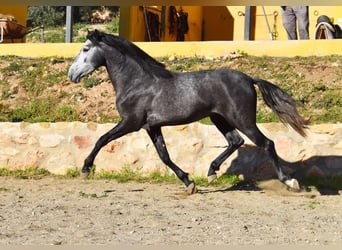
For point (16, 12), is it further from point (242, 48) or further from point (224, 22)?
point (242, 48)

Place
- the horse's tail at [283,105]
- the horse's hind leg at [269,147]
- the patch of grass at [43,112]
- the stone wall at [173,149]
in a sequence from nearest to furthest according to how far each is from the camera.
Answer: the horse's hind leg at [269,147], the horse's tail at [283,105], the stone wall at [173,149], the patch of grass at [43,112]

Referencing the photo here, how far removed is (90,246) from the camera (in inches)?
234

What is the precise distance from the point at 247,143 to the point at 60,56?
540cm

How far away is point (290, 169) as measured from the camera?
10.3 meters

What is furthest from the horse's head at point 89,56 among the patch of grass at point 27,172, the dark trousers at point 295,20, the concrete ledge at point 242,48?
the dark trousers at point 295,20

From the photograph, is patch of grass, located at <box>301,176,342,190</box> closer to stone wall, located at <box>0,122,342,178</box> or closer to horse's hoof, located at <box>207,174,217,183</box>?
stone wall, located at <box>0,122,342,178</box>

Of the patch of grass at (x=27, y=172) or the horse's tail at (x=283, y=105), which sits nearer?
the horse's tail at (x=283, y=105)

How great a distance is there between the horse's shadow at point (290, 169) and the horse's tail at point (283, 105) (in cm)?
84

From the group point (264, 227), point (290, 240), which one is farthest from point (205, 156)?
point (290, 240)

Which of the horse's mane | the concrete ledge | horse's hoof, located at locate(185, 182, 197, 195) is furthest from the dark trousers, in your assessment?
horse's hoof, located at locate(185, 182, 197, 195)

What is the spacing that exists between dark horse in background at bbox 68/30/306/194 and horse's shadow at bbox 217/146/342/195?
0.82m

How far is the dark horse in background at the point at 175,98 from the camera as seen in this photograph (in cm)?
918

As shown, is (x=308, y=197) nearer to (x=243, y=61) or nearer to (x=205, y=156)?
(x=205, y=156)

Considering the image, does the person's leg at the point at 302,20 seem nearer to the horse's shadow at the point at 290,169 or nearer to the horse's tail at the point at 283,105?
the horse's shadow at the point at 290,169
